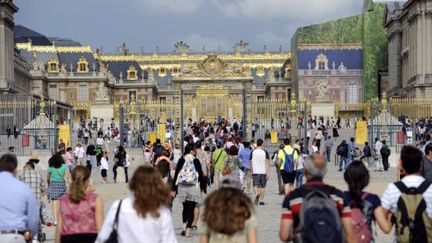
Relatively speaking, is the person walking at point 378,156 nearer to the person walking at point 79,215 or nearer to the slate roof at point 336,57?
the person walking at point 79,215

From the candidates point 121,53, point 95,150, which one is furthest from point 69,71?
point 95,150

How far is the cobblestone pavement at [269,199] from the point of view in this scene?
14469 mm

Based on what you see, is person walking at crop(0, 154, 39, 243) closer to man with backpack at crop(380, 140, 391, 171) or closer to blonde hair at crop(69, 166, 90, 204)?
blonde hair at crop(69, 166, 90, 204)

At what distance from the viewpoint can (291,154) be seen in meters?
19.4

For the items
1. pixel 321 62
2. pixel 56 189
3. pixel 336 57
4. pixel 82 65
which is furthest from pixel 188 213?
pixel 82 65

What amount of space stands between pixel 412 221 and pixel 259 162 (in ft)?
36.7

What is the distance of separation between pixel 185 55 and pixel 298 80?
2803 centimetres

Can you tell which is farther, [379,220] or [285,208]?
[379,220]

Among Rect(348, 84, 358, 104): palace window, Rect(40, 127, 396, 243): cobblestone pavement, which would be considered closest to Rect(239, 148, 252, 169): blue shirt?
Rect(40, 127, 396, 243): cobblestone pavement

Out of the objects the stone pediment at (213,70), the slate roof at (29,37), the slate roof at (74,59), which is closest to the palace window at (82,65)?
the slate roof at (74,59)

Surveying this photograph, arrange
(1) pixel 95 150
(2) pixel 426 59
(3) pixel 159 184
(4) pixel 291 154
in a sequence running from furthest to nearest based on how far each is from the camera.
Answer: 1. (2) pixel 426 59
2. (1) pixel 95 150
3. (4) pixel 291 154
4. (3) pixel 159 184

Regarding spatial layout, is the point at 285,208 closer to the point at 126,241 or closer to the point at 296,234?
the point at 296,234

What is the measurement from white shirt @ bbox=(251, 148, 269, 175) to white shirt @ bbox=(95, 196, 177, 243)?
11651mm

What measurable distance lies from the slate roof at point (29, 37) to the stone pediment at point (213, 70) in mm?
13645
